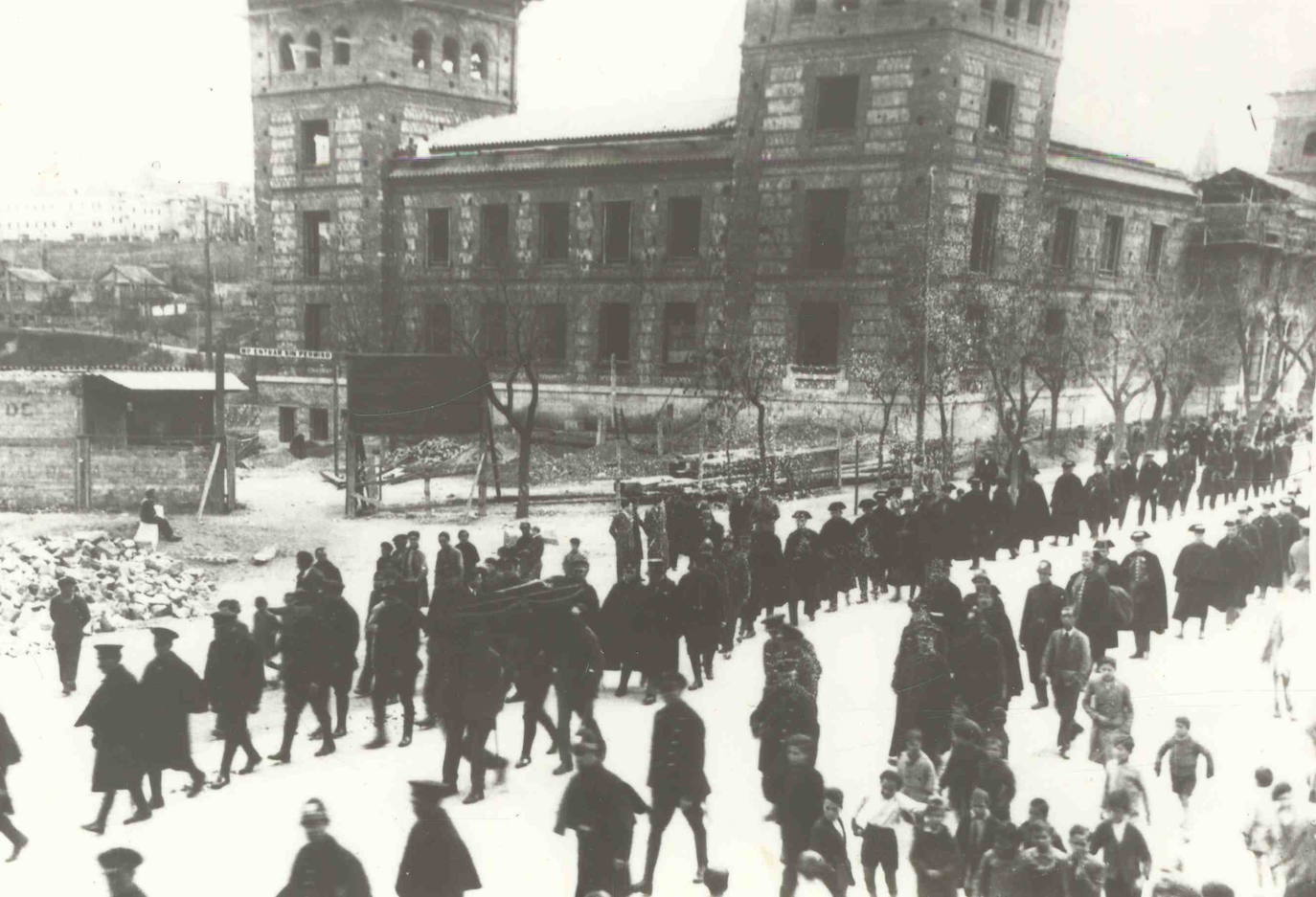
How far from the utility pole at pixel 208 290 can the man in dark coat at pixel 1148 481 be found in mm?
5632

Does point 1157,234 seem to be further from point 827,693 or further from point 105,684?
point 105,684

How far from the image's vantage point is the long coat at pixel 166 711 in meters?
4.72

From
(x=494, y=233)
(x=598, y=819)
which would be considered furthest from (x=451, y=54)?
(x=598, y=819)

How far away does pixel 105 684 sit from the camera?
471cm

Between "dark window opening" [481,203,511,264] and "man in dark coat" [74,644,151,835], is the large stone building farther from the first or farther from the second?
"man in dark coat" [74,644,151,835]

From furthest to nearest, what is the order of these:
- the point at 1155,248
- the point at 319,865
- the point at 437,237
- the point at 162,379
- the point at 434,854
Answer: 1. the point at 1155,248
2. the point at 437,237
3. the point at 162,379
4. the point at 434,854
5. the point at 319,865

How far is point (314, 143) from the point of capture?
17.6ft

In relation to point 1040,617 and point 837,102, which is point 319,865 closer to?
point 1040,617

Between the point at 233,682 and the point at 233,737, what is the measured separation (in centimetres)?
28

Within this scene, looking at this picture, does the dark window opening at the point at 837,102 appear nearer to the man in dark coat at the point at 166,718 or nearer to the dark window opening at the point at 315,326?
the dark window opening at the point at 315,326

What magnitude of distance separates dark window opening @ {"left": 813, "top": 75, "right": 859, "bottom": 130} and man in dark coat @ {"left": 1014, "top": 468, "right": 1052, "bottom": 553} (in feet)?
8.00

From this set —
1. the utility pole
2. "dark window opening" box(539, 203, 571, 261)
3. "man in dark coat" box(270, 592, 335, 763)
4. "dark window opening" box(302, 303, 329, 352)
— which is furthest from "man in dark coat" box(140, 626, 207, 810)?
"dark window opening" box(539, 203, 571, 261)

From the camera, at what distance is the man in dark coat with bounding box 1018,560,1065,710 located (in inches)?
213

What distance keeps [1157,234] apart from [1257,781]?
322cm
